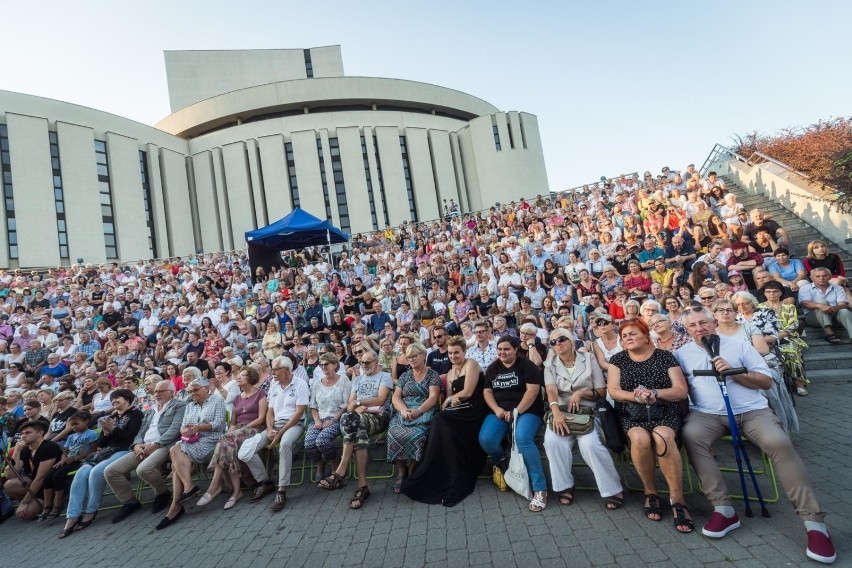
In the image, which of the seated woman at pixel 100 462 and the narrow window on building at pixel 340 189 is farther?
the narrow window on building at pixel 340 189

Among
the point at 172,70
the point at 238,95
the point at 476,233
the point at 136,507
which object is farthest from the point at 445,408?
the point at 172,70

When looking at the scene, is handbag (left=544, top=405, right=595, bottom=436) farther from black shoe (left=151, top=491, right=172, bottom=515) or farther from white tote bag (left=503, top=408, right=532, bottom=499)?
black shoe (left=151, top=491, right=172, bottom=515)

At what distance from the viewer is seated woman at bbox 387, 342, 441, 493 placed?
14.8 ft

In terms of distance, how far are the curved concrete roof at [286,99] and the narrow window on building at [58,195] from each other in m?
9.95

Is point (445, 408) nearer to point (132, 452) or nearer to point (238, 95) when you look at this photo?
point (132, 452)

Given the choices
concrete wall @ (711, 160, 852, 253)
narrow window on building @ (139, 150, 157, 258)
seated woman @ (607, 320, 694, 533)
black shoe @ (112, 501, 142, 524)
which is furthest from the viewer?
narrow window on building @ (139, 150, 157, 258)

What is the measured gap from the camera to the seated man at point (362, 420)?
4.50 metres

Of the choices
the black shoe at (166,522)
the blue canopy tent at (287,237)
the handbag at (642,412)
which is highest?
the blue canopy tent at (287,237)

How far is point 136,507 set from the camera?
514 centimetres

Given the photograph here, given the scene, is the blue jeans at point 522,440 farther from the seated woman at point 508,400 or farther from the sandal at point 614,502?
the sandal at point 614,502

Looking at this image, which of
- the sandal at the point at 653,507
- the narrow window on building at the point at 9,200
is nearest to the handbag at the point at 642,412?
the sandal at the point at 653,507

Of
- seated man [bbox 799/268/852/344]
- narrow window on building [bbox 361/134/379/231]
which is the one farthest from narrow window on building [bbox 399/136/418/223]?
seated man [bbox 799/268/852/344]

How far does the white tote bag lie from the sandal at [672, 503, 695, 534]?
3.77ft

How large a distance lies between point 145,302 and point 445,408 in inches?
515
